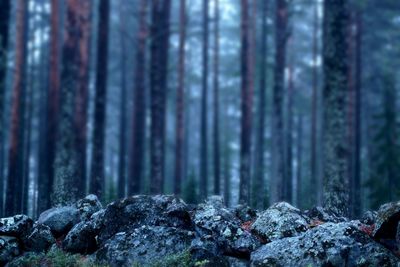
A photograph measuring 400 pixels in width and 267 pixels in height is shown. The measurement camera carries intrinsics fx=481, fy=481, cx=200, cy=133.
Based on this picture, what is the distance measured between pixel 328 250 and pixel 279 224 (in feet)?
4.11

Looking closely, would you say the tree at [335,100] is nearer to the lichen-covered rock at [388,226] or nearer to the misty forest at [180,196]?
the misty forest at [180,196]

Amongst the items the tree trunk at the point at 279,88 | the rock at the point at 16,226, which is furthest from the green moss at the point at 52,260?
the tree trunk at the point at 279,88

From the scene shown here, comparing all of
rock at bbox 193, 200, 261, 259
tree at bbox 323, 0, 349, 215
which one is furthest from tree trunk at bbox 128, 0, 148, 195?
rock at bbox 193, 200, 261, 259

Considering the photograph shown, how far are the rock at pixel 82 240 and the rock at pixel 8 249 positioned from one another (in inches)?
28.4

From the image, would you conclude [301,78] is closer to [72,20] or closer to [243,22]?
[243,22]

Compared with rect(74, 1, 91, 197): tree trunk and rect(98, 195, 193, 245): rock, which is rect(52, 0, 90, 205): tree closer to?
rect(74, 1, 91, 197): tree trunk

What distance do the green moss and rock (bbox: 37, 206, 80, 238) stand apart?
1.07m

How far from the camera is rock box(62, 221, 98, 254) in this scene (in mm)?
7535

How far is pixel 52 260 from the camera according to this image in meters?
6.96

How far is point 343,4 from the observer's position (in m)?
11.8

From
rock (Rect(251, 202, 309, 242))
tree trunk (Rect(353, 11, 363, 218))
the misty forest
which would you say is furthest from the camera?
tree trunk (Rect(353, 11, 363, 218))

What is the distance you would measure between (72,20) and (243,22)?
1028cm

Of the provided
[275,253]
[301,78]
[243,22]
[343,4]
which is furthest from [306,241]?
[301,78]

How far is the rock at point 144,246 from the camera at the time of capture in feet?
22.1
